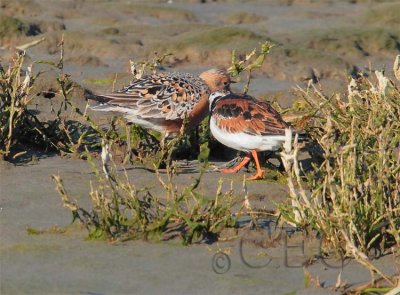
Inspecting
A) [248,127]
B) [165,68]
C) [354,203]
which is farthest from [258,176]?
[165,68]

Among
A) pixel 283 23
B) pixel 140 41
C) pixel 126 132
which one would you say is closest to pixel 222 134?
pixel 126 132

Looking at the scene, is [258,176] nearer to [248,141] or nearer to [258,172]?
[258,172]

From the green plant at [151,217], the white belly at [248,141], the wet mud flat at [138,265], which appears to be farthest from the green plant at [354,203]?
the white belly at [248,141]

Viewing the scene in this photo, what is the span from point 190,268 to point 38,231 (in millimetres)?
955

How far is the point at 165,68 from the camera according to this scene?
40.8 ft

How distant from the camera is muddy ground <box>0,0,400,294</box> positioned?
17.4ft

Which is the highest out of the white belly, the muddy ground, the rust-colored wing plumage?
the rust-colored wing plumage

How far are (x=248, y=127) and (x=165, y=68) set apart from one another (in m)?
4.96

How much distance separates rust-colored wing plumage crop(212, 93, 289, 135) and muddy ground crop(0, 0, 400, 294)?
0.35 m

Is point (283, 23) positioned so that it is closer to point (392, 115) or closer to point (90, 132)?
point (90, 132)

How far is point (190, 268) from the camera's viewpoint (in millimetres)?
5449

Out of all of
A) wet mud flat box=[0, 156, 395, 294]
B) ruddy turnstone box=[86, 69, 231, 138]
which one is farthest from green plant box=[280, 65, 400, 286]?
ruddy turnstone box=[86, 69, 231, 138]

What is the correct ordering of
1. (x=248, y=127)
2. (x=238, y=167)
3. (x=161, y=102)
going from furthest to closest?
(x=161, y=102)
(x=238, y=167)
(x=248, y=127)

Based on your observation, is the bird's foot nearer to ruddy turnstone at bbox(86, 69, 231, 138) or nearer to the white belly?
the white belly
